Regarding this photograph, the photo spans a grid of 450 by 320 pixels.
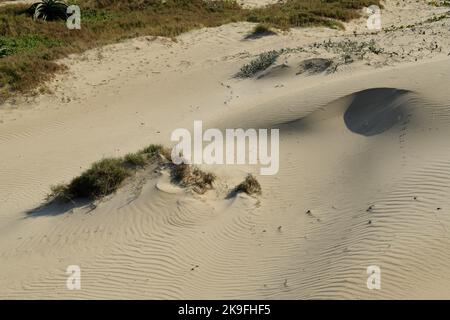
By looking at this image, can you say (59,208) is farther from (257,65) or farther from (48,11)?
(48,11)

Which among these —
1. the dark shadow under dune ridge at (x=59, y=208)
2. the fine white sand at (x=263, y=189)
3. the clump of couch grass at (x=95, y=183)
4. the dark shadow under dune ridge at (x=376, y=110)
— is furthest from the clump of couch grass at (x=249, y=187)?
the dark shadow under dune ridge at (x=376, y=110)

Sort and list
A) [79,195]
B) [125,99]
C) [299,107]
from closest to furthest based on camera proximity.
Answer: [79,195] → [299,107] → [125,99]

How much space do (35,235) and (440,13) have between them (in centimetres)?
2500

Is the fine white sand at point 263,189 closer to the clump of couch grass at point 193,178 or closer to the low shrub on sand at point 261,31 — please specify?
→ the clump of couch grass at point 193,178

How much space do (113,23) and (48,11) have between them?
328 cm

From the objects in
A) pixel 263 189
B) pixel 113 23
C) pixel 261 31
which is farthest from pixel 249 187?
pixel 113 23

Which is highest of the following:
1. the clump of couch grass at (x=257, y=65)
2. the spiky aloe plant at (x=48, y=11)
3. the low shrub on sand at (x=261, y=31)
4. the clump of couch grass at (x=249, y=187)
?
the spiky aloe plant at (x=48, y=11)

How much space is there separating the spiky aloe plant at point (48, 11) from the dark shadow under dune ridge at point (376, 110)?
1652 centimetres

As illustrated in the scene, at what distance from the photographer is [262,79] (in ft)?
53.8

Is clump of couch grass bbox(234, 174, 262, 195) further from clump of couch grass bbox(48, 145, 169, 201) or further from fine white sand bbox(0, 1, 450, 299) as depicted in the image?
clump of couch grass bbox(48, 145, 169, 201)

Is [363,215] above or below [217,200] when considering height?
below

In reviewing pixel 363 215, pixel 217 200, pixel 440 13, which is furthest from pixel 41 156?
pixel 440 13

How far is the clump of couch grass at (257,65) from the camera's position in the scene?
56.0 feet
